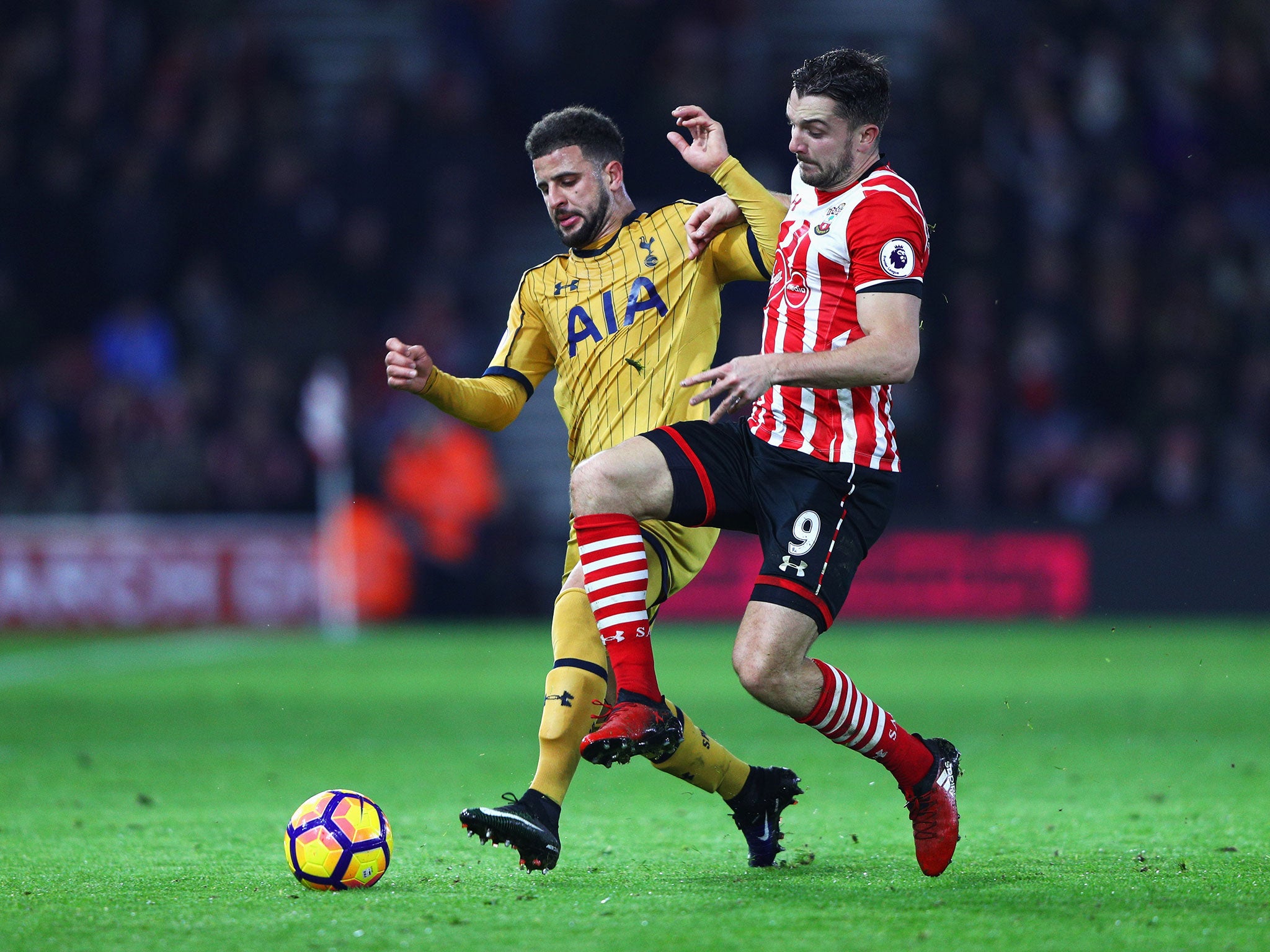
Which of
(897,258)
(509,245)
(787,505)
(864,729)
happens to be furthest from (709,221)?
(509,245)

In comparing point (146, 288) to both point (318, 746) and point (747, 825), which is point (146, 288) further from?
point (747, 825)

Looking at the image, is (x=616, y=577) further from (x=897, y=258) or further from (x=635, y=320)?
(x=897, y=258)

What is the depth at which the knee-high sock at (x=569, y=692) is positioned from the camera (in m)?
4.83

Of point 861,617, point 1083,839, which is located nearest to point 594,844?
point 1083,839

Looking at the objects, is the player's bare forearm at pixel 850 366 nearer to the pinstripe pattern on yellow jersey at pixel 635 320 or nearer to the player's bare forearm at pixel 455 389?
the pinstripe pattern on yellow jersey at pixel 635 320

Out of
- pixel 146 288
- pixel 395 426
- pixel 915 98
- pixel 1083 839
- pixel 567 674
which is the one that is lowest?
pixel 1083 839

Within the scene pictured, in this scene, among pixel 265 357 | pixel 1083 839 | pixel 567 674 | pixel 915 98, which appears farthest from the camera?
pixel 915 98

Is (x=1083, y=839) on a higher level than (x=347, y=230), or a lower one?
lower

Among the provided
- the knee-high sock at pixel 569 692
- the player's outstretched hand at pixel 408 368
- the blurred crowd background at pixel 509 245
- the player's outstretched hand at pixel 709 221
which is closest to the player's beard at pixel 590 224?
the player's outstretched hand at pixel 709 221

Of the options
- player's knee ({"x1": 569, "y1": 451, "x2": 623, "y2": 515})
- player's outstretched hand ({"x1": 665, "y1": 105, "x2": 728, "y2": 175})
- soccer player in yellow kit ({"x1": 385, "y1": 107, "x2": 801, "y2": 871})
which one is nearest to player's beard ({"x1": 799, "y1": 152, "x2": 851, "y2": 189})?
soccer player in yellow kit ({"x1": 385, "y1": 107, "x2": 801, "y2": 871})

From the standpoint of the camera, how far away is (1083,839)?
5.44m

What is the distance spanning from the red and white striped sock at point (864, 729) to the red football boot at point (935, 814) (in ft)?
0.10

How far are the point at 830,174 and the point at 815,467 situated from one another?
2.79 feet

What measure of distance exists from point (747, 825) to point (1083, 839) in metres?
1.18
